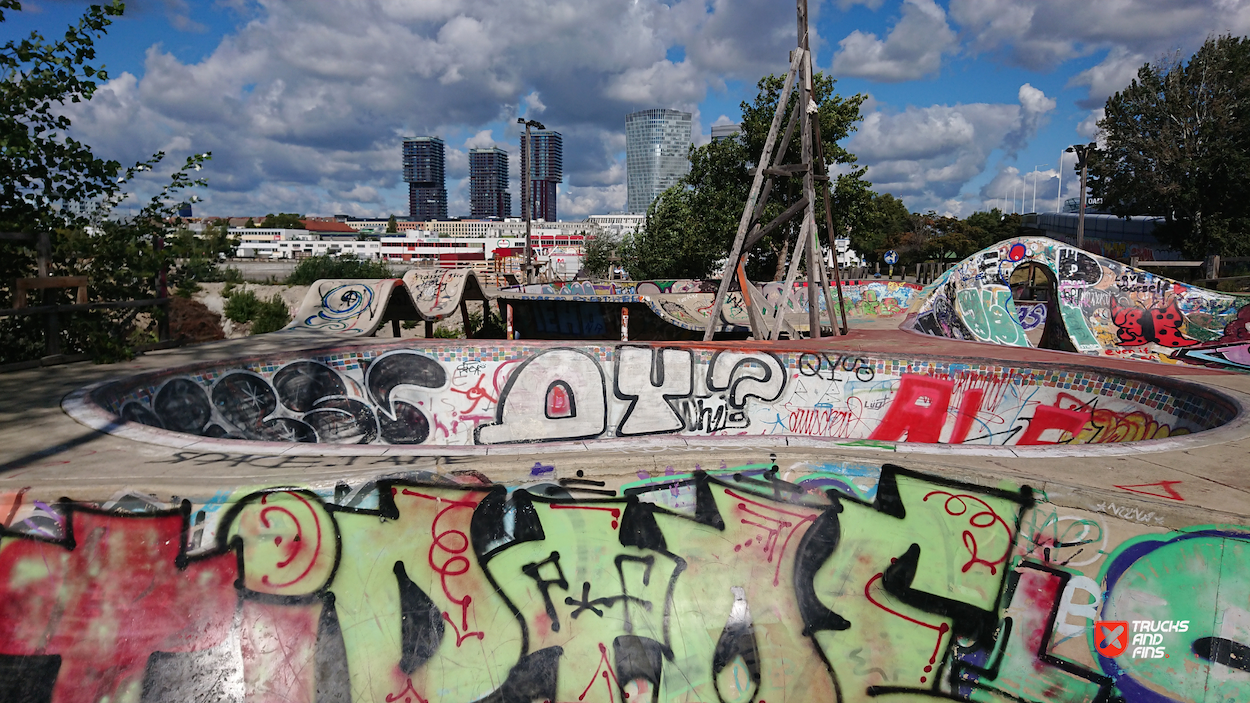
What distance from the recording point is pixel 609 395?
8961 millimetres

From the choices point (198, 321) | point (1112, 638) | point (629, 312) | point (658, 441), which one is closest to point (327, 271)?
point (198, 321)

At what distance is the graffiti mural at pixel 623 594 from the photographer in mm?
3633

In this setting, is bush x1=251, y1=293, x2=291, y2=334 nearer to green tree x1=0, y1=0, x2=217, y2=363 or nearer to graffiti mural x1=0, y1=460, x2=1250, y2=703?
green tree x1=0, y1=0, x2=217, y2=363

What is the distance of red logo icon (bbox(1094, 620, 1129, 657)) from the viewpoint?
3650 mm

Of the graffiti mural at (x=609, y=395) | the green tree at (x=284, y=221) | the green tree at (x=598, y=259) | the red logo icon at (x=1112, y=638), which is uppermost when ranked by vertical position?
the green tree at (x=284, y=221)

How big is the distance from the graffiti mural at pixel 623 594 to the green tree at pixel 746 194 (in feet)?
69.0

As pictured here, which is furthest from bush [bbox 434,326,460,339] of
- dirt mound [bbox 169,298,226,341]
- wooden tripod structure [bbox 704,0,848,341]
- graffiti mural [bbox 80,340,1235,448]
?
graffiti mural [bbox 80,340,1235,448]

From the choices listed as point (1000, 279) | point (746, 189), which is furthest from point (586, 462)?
point (746, 189)

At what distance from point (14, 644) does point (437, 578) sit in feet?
7.43

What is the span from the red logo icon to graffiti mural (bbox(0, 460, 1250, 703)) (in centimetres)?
1

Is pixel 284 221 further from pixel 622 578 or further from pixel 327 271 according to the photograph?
pixel 622 578

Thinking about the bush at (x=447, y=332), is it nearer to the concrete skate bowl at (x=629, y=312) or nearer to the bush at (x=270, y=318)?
the concrete skate bowl at (x=629, y=312)

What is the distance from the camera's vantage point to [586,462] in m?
3.96

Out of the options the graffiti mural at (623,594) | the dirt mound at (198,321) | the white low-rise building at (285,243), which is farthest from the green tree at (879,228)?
the white low-rise building at (285,243)
